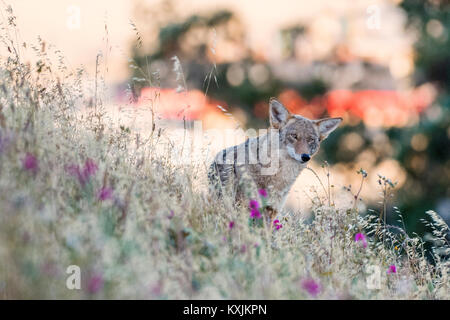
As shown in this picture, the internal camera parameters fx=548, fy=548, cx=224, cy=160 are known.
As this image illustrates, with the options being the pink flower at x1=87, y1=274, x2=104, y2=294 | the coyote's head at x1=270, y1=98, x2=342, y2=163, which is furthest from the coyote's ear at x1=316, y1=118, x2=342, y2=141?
the pink flower at x1=87, y1=274, x2=104, y2=294

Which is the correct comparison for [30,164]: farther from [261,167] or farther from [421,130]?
[421,130]

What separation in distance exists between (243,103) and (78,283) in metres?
25.2

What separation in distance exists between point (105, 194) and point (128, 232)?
533 millimetres

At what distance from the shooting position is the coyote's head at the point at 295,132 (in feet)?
19.3

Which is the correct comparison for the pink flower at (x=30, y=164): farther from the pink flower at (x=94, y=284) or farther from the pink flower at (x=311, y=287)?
the pink flower at (x=311, y=287)

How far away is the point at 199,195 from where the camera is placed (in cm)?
430

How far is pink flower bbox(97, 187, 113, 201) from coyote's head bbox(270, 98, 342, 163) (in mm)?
2773

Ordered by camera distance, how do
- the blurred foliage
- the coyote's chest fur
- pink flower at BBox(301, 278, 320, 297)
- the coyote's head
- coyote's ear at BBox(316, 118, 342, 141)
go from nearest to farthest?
pink flower at BBox(301, 278, 320, 297) → the coyote's chest fur → the coyote's head → coyote's ear at BBox(316, 118, 342, 141) → the blurred foliage

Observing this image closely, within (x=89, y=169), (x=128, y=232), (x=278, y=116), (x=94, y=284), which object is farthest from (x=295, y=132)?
(x=94, y=284)

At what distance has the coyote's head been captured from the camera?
232 inches

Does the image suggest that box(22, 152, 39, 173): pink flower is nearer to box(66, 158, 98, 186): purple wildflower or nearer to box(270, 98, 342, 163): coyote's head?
box(66, 158, 98, 186): purple wildflower

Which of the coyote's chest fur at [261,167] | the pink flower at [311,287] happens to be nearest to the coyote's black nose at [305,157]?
the coyote's chest fur at [261,167]

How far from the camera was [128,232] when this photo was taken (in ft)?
9.72
